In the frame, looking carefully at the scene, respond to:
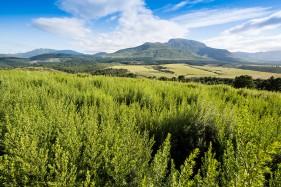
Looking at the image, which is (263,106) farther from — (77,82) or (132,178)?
(77,82)

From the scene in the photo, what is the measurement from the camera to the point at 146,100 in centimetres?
786

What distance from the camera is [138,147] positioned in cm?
389

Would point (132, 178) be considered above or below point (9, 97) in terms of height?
below

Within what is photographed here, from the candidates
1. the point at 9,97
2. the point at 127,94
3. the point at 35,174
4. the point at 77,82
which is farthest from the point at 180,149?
the point at 77,82

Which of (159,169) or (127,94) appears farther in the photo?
(127,94)

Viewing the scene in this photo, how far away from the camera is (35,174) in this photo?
3061mm

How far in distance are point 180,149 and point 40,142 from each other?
9.69 ft

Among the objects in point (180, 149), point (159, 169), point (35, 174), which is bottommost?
point (180, 149)

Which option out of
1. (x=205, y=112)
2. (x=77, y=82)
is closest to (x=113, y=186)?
(x=205, y=112)

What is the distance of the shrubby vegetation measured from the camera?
8.03 feet

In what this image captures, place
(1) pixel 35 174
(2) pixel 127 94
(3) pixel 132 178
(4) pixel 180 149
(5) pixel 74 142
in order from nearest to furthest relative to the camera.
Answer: (1) pixel 35 174 → (3) pixel 132 178 → (5) pixel 74 142 → (4) pixel 180 149 → (2) pixel 127 94

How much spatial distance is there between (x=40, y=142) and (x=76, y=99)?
3.68 m

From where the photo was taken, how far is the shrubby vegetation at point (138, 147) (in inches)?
96.3

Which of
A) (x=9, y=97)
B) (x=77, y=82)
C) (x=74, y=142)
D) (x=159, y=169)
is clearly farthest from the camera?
(x=77, y=82)
